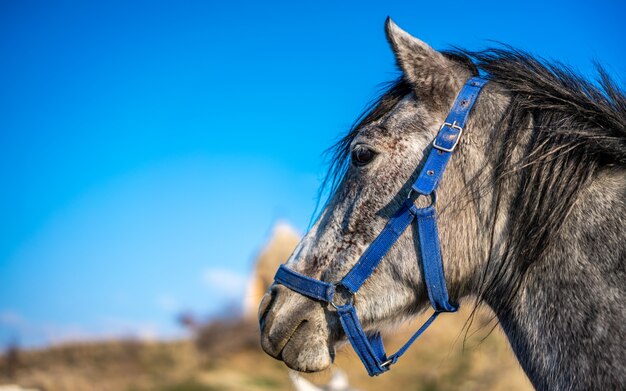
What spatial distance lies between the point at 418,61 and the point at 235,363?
557 inches

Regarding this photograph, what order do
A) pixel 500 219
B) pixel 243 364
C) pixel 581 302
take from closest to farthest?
pixel 581 302, pixel 500 219, pixel 243 364

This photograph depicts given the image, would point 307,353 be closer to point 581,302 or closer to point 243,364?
point 581,302

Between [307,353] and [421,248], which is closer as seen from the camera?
[421,248]

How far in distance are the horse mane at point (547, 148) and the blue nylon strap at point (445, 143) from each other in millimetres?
174

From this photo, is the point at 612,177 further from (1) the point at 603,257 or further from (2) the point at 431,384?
(2) the point at 431,384

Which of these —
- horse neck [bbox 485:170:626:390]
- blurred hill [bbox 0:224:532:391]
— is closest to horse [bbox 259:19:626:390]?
horse neck [bbox 485:170:626:390]

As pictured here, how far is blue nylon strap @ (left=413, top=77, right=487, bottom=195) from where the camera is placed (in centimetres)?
224

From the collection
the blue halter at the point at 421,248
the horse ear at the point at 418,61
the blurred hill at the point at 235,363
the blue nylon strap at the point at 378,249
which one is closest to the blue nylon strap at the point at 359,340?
the blue halter at the point at 421,248

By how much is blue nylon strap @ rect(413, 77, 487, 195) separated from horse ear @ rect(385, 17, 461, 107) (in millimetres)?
169

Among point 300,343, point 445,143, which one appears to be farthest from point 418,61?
point 300,343

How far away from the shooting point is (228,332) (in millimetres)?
16938

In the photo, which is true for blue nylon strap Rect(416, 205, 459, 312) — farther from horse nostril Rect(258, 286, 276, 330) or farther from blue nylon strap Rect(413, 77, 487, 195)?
horse nostril Rect(258, 286, 276, 330)

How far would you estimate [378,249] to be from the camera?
2.32 m

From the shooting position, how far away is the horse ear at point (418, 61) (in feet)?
8.21
